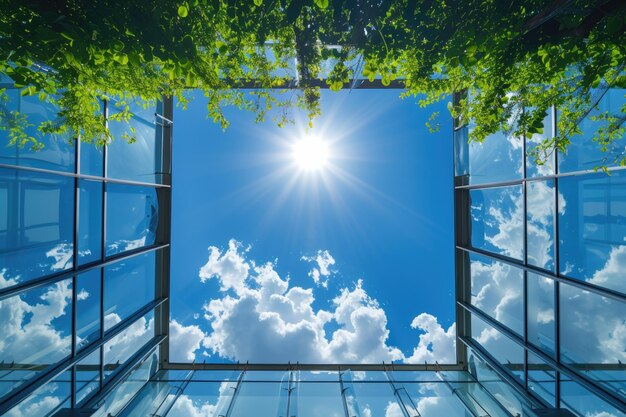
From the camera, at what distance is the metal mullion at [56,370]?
4754mm

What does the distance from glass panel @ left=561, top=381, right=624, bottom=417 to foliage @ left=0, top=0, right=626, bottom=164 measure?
4552 mm

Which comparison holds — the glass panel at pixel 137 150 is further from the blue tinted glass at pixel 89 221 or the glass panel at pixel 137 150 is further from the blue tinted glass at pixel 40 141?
the blue tinted glass at pixel 40 141

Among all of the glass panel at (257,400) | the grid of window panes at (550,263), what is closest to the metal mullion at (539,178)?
the grid of window panes at (550,263)

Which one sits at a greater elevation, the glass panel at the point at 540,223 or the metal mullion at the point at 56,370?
the glass panel at the point at 540,223

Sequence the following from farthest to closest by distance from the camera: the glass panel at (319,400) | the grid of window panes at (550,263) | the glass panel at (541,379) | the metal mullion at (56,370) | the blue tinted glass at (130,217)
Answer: the blue tinted glass at (130,217) < the glass panel at (319,400) < the glass panel at (541,379) < the grid of window panes at (550,263) < the metal mullion at (56,370)

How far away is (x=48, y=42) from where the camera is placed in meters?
3.54

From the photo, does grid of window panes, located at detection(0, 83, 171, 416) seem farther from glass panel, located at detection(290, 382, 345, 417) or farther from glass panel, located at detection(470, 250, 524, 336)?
glass panel, located at detection(470, 250, 524, 336)

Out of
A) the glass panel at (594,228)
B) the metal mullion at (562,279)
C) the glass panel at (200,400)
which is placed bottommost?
the glass panel at (200,400)

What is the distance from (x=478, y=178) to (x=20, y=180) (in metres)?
10.6

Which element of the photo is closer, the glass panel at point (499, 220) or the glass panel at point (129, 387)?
the glass panel at point (129, 387)

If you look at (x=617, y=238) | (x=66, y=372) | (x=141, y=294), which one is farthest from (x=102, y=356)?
(x=617, y=238)

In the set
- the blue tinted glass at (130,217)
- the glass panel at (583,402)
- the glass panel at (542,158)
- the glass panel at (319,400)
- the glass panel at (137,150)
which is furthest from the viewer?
→ the blue tinted glass at (130,217)

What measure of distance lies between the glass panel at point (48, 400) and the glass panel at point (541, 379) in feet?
32.7

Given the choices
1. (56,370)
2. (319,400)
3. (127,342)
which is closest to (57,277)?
(56,370)
